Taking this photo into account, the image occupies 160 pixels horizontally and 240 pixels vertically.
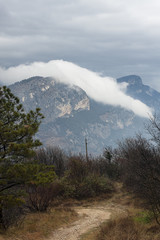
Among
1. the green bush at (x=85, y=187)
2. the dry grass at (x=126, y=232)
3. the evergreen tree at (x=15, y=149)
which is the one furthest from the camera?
the green bush at (x=85, y=187)

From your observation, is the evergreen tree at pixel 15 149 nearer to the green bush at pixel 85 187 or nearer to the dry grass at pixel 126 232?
the dry grass at pixel 126 232

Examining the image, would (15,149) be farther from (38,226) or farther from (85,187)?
(85,187)

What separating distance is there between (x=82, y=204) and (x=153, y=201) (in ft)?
59.7

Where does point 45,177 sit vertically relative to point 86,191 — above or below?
above

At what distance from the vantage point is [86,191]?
101ft

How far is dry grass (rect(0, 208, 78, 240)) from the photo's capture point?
43.3 ft

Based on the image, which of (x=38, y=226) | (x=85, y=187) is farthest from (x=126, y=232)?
(x=85, y=187)

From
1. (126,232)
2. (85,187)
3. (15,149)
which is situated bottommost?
(85,187)

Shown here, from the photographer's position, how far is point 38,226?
51.7 ft

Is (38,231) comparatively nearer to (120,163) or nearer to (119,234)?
(119,234)

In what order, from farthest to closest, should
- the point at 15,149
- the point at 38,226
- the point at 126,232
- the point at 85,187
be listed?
the point at 85,187, the point at 38,226, the point at 15,149, the point at 126,232

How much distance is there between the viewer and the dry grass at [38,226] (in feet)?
43.3

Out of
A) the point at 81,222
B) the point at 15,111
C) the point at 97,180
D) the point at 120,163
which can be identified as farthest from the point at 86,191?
the point at 15,111

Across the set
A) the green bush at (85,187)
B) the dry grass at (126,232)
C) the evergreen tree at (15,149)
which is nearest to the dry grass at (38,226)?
the evergreen tree at (15,149)
